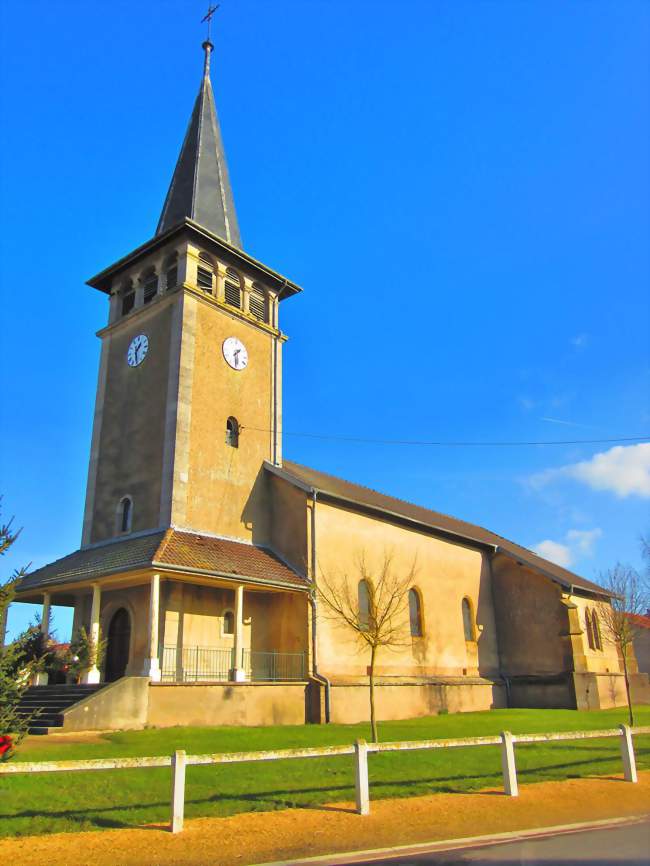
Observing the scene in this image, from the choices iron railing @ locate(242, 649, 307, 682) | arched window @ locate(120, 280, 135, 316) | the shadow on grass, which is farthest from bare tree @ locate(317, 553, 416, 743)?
arched window @ locate(120, 280, 135, 316)

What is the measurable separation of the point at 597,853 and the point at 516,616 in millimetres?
24355

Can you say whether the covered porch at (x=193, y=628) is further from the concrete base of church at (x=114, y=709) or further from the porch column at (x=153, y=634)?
the concrete base of church at (x=114, y=709)

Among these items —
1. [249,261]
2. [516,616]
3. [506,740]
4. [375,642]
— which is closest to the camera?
[506,740]

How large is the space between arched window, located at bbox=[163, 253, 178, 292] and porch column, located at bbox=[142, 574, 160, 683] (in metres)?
11.9

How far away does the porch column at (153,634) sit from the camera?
60.3 ft

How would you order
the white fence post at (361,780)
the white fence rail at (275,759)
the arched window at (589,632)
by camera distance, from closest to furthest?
the white fence rail at (275,759), the white fence post at (361,780), the arched window at (589,632)

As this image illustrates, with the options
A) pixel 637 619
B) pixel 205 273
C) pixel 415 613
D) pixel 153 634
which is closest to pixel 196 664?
pixel 153 634

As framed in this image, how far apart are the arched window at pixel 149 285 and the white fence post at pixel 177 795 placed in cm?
2134

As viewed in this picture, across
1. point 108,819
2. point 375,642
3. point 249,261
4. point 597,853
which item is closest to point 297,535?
point 375,642

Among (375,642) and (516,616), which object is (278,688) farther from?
(516,616)

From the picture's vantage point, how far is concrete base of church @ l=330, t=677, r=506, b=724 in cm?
2145

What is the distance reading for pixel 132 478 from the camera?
2428 centimetres

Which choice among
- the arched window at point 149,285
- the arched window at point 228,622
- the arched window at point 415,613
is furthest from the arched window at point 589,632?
the arched window at point 149,285

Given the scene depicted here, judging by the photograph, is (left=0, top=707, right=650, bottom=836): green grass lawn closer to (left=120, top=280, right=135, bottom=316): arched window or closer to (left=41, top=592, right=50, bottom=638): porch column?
(left=41, top=592, right=50, bottom=638): porch column
